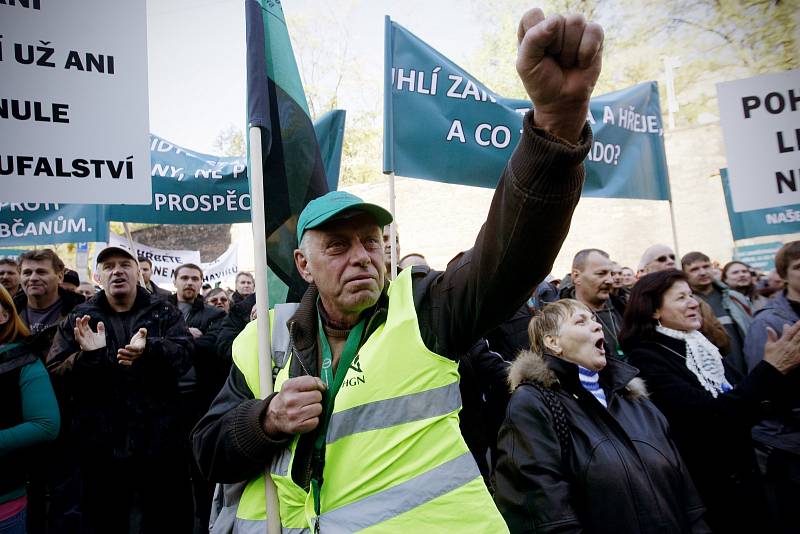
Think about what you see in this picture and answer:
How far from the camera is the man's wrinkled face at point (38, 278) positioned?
181 inches

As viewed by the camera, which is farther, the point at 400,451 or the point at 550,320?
the point at 550,320

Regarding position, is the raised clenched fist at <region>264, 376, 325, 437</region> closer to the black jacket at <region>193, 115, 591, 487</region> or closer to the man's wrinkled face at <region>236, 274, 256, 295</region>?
the black jacket at <region>193, 115, 591, 487</region>


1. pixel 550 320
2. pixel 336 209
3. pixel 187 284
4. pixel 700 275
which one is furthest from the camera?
pixel 187 284

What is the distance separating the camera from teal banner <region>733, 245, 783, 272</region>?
13.0 metres

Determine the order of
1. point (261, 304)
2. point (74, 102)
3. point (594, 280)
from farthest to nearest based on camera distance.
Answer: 1. point (594, 280)
2. point (74, 102)
3. point (261, 304)

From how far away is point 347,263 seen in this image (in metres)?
1.88

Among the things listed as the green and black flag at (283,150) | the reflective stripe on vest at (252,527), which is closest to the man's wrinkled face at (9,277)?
the green and black flag at (283,150)

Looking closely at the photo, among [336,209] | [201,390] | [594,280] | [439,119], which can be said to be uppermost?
[439,119]

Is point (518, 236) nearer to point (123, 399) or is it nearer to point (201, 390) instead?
point (123, 399)

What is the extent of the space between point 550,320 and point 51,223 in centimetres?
484

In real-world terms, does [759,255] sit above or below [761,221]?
below

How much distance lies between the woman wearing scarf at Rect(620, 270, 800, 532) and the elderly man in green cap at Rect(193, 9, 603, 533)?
1988 mm

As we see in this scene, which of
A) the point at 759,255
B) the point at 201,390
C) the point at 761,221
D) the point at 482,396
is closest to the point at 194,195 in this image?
the point at 201,390

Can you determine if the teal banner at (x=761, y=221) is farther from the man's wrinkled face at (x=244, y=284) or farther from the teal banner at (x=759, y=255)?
the man's wrinkled face at (x=244, y=284)
